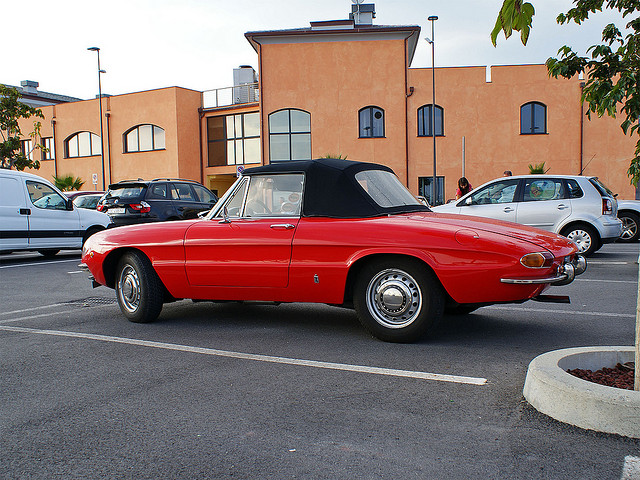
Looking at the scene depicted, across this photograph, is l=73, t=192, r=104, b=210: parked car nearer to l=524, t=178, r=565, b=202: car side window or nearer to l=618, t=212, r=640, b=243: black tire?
l=524, t=178, r=565, b=202: car side window

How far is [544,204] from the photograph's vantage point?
11852mm

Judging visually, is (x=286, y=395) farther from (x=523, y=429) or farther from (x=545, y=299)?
(x=545, y=299)

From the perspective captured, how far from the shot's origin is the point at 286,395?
3.77 metres

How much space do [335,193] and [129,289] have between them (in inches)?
94.7

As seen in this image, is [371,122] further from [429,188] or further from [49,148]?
[49,148]

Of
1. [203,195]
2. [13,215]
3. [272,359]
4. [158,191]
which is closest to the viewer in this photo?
[272,359]

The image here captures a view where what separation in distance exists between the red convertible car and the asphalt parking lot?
36 centimetres

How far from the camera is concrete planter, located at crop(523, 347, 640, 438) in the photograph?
303 cm

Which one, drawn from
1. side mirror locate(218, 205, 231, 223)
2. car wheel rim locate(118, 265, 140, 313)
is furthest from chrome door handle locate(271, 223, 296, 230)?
car wheel rim locate(118, 265, 140, 313)

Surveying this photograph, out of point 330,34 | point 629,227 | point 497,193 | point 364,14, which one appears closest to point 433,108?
point 330,34

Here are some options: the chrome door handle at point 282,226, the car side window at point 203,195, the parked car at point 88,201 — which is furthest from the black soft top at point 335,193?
the parked car at point 88,201

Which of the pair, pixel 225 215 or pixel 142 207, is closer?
pixel 225 215

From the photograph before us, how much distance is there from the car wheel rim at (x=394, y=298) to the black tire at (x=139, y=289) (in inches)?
88.9

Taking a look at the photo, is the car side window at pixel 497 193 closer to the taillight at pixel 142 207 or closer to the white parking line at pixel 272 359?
the taillight at pixel 142 207
